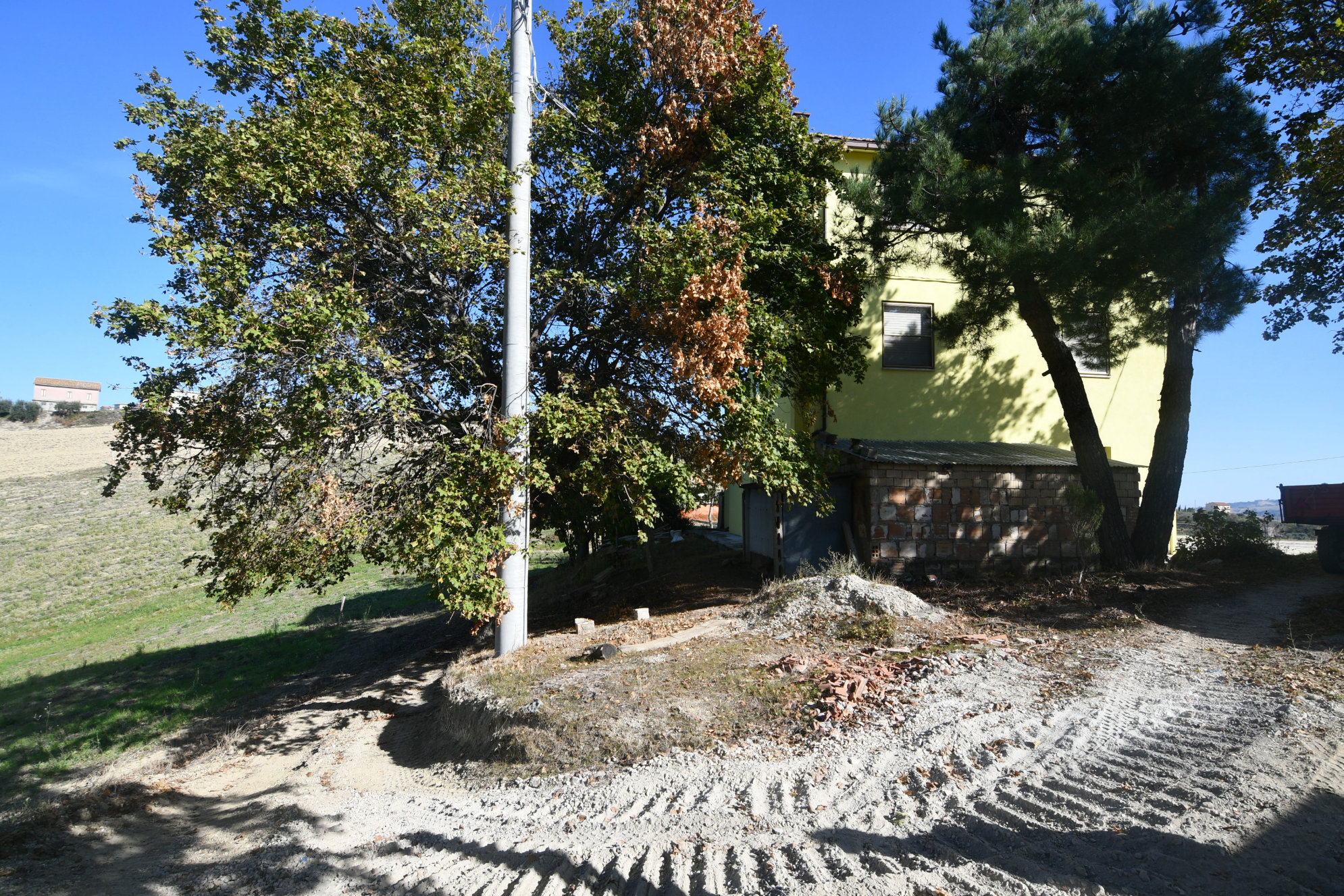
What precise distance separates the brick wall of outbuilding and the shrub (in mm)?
81241

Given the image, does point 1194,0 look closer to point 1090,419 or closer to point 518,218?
point 1090,419

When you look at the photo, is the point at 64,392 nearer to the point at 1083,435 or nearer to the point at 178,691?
the point at 178,691

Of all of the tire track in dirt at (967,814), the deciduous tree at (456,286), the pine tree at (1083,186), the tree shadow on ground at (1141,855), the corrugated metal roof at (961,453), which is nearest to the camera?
the tree shadow on ground at (1141,855)

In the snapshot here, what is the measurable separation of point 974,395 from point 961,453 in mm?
2588

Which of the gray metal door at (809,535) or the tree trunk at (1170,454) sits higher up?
the tree trunk at (1170,454)

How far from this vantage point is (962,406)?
14875mm

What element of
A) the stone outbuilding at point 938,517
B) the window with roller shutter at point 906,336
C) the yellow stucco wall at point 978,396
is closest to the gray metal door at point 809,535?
the stone outbuilding at point 938,517

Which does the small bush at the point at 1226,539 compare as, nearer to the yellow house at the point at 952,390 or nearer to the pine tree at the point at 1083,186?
the yellow house at the point at 952,390

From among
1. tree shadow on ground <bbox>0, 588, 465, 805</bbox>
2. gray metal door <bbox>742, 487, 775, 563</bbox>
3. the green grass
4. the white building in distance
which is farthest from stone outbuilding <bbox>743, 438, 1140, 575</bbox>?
the white building in distance

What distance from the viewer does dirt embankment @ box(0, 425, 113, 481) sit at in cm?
4206

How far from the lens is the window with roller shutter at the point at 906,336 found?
14758 millimetres

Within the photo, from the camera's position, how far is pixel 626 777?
5.81m

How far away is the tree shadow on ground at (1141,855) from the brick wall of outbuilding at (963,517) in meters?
7.39

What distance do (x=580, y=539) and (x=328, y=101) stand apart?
12411 mm
